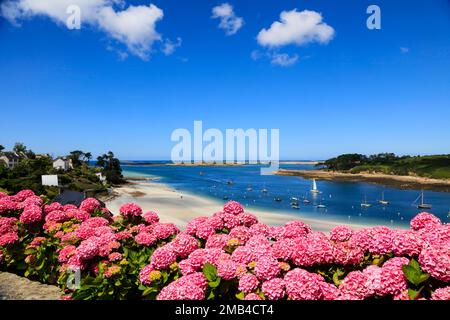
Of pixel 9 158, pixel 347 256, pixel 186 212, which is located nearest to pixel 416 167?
pixel 186 212

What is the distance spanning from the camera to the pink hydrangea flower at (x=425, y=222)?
2.96 meters

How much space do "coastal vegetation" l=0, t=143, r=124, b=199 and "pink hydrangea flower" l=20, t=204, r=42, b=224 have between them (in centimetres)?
2409

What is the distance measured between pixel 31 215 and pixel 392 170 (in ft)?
400

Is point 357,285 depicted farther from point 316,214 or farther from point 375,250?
point 316,214

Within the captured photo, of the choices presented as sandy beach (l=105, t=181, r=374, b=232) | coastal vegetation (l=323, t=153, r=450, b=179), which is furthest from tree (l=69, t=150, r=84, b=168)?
coastal vegetation (l=323, t=153, r=450, b=179)

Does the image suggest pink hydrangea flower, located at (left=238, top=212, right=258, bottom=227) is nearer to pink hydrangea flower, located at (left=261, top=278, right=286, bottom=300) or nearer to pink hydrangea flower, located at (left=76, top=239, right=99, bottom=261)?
pink hydrangea flower, located at (left=261, top=278, right=286, bottom=300)

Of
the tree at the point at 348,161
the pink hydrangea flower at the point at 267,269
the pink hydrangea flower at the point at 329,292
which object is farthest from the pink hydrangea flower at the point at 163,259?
the tree at the point at 348,161

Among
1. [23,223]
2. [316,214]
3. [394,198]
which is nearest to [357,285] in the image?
[23,223]

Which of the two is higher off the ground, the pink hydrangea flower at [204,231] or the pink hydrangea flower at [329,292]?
the pink hydrangea flower at [204,231]

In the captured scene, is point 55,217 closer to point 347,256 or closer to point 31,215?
point 31,215

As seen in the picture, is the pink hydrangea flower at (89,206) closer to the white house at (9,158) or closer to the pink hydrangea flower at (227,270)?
the pink hydrangea flower at (227,270)

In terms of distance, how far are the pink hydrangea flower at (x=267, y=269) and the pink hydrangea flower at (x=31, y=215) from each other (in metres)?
4.13

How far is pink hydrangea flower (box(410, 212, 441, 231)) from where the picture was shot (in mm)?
2961

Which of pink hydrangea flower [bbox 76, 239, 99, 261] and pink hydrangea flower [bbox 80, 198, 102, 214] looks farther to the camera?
pink hydrangea flower [bbox 80, 198, 102, 214]
